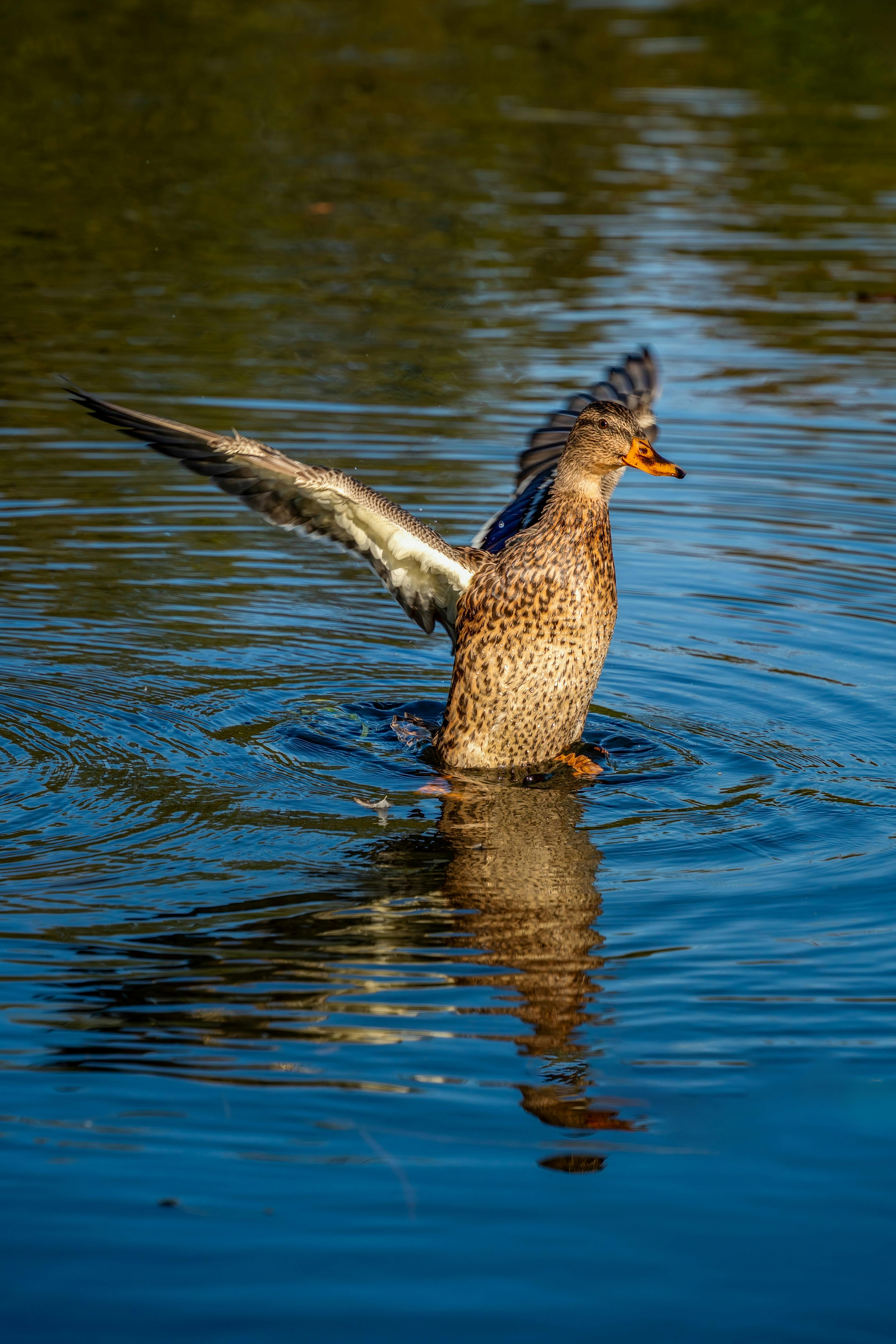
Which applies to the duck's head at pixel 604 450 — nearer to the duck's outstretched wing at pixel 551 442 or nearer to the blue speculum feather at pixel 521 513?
the blue speculum feather at pixel 521 513

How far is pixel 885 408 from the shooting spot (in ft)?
41.9

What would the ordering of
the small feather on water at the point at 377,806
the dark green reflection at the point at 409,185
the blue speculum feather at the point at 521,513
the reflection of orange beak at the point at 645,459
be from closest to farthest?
1. the small feather on water at the point at 377,806
2. the reflection of orange beak at the point at 645,459
3. the blue speculum feather at the point at 521,513
4. the dark green reflection at the point at 409,185

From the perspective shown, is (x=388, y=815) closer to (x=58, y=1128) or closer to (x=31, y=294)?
(x=58, y=1128)

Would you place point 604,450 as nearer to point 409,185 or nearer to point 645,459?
point 645,459

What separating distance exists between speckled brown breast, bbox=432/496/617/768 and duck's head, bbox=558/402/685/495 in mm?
112

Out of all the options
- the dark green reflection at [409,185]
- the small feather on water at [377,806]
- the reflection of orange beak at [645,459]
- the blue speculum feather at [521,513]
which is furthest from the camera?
the dark green reflection at [409,185]

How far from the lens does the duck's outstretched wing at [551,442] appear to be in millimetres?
7852

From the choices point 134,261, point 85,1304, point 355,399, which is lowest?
point 85,1304

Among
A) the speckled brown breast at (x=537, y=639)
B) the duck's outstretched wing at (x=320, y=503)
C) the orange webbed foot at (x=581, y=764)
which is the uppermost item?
the duck's outstretched wing at (x=320, y=503)

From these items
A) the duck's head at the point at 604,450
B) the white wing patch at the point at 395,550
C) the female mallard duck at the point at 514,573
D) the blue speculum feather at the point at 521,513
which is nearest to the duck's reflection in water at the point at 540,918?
the female mallard duck at the point at 514,573

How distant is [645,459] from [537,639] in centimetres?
86

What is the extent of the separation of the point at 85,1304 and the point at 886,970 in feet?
8.70

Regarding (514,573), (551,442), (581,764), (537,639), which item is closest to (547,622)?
(537,639)

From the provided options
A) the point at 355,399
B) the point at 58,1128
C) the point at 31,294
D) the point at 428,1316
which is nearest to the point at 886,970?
the point at 428,1316
